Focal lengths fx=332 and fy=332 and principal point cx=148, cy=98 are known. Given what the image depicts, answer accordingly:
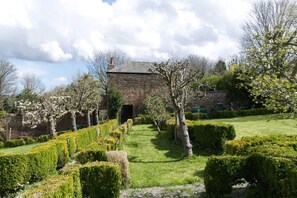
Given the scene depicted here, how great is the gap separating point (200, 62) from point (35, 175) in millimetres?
56378

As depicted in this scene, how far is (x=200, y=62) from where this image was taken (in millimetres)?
66625

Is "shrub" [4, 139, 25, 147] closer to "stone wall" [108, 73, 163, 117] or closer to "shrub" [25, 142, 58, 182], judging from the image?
"stone wall" [108, 73, 163, 117]

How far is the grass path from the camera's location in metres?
11.4

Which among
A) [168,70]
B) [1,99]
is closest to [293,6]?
[168,70]

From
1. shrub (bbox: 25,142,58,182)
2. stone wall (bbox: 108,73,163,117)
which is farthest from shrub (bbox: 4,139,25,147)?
shrub (bbox: 25,142,58,182)

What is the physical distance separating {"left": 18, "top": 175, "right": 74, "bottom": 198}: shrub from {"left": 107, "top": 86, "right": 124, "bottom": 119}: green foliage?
3264cm

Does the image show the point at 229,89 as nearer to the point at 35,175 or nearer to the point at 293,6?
the point at 293,6

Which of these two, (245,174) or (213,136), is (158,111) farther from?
(245,174)

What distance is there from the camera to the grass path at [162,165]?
447 inches

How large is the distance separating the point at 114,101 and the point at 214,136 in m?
24.5

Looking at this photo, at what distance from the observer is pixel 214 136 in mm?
16141

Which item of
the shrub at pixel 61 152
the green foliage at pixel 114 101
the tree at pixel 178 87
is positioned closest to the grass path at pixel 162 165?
the tree at pixel 178 87

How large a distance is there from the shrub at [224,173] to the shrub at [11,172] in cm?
741

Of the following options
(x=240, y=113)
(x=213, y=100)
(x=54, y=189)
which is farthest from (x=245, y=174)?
(x=213, y=100)
